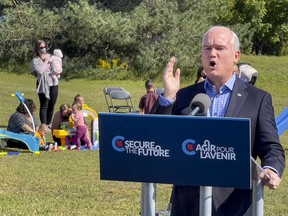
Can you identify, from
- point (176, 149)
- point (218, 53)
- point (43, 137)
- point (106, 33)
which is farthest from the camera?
point (106, 33)

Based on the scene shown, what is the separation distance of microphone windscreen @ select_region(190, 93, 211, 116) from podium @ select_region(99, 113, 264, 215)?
15 cm

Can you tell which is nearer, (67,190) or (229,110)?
(229,110)

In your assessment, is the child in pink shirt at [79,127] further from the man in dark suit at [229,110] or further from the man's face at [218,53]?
the man's face at [218,53]

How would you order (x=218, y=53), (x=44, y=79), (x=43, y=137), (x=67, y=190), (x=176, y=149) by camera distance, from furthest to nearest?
(x=44, y=79) → (x=43, y=137) → (x=67, y=190) → (x=218, y=53) → (x=176, y=149)

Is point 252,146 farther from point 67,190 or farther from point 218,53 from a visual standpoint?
point 67,190

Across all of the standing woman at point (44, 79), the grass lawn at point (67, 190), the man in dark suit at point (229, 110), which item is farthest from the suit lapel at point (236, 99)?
the standing woman at point (44, 79)

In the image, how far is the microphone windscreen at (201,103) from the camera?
3740mm

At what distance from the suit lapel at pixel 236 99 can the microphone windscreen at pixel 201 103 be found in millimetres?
271

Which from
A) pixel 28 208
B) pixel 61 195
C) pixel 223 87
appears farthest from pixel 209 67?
pixel 61 195

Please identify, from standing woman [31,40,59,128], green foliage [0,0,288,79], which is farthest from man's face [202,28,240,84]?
green foliage [0,0,288,79]

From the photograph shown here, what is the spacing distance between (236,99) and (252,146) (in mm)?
264

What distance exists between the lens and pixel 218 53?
4.00m

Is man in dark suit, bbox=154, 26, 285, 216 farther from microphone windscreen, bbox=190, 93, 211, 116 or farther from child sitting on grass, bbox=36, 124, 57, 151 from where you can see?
child sitting on grass, bbox=36, 124, 57, 151

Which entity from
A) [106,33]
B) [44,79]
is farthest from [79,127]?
[106,33]
